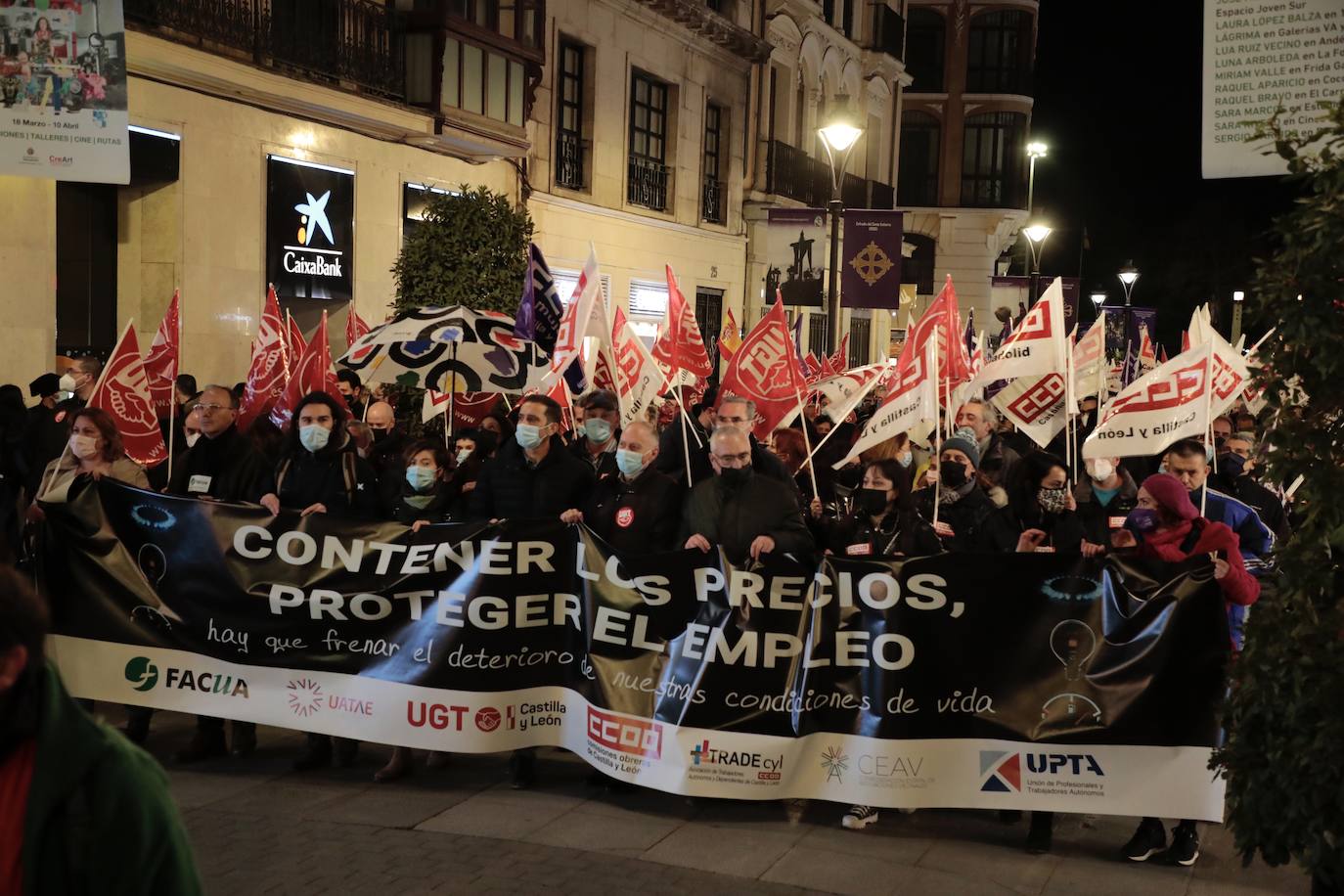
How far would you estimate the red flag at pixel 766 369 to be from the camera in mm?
11367

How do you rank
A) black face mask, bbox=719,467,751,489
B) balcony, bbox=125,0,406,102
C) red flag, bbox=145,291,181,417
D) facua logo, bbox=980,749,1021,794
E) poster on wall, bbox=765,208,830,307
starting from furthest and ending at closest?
poster on wall, bbox=765,208,830,307, balcony, bbox=125,0,406,102, red flag, bbox=145,291,181,417, black face mask, bbox=719,467,751,489, facua logo, bbox=980,749,1021,794

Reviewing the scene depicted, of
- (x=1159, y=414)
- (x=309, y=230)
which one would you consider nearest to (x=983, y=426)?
(x=1159, y=414)

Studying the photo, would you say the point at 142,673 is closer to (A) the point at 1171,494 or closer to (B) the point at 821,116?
(A) the point at 1171,494

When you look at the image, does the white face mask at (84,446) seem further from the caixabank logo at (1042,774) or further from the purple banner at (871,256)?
the purple banner at (871,256)

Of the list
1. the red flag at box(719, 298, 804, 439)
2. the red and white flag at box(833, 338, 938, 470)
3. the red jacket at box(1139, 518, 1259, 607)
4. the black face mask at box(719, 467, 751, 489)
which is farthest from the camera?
the red flag at box(719, 298, 804, 439)

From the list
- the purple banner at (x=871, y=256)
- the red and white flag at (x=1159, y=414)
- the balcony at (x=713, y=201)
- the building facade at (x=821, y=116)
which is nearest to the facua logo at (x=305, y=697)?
the red and white flag at (x=1159, y=414)

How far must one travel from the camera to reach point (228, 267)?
18.6 meters

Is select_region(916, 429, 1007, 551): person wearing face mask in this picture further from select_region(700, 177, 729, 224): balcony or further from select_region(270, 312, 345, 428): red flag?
select_region(700, 177, 729, 224): balcony

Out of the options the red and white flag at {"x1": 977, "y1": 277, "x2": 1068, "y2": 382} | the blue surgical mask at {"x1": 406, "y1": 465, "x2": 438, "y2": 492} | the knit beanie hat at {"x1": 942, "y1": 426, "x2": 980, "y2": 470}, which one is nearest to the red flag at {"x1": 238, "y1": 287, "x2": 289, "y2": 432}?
the blue surgical mask at {"x1": 406, "y1": 465, "x2": 438, "y2": 492}

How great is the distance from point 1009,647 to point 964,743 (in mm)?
486

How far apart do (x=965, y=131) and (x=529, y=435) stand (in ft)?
164

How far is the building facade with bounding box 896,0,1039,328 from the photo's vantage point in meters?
54.1

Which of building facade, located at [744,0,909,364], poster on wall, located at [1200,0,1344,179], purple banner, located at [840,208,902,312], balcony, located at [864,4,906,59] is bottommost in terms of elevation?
poster on wall, located at [1200,0,1344,179]

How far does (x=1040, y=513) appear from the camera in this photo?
341 inches
